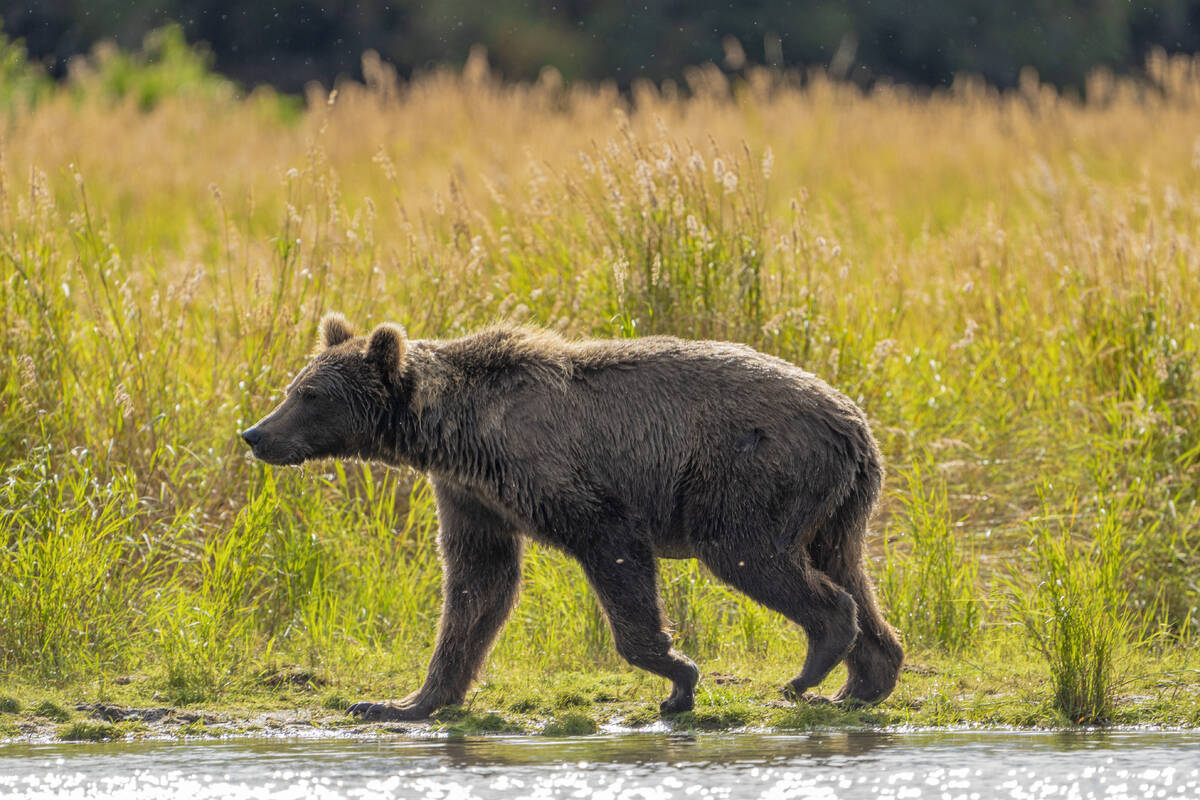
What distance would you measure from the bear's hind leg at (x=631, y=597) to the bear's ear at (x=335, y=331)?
136 centimetres

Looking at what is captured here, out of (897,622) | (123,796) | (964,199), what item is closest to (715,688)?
(897,622)

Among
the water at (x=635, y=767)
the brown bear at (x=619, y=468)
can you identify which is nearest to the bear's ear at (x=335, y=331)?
the brown bear at (x=619, y=468)

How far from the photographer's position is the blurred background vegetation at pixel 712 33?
93.7ft

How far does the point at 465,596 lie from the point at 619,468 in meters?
0.82

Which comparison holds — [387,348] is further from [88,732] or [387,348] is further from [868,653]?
[868,653]

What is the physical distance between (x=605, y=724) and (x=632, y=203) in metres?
3.31

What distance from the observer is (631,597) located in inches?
254

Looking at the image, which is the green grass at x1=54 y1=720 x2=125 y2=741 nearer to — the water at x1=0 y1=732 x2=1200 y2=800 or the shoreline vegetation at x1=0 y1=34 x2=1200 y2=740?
the shoreline vegetation at x1=0 y1=34 x2=1200 y2=740

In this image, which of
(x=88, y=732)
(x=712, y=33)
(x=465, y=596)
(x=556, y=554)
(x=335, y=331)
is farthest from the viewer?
(x=712, y=33)

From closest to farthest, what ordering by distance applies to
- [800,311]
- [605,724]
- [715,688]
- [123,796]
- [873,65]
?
1. [123,796]
2. [605,724]
3. [715,688]
4. [800,311]
5. [873,65]

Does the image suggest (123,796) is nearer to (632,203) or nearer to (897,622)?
(897,622)

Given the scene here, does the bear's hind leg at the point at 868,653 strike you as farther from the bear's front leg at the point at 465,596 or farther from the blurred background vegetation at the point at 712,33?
the blurred background vegetation at the point at 712,33

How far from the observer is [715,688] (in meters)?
7.09

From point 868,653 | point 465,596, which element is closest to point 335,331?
point 465,596
